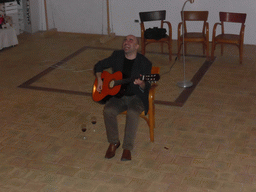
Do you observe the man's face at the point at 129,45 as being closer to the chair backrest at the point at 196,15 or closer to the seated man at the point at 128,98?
the seated man at the point at 128,98

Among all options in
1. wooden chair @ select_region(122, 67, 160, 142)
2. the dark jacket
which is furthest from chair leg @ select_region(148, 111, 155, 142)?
the dark jacket

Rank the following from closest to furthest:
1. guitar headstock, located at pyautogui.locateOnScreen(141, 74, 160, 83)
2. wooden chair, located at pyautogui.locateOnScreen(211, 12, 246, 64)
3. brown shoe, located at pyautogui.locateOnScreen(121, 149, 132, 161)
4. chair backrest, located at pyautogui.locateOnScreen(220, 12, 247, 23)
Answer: guitar headstock, located at pyautogui.locateOnScreen(141, 74, 160, 83), brown shoe, located at pyautogui.locateOnScreen(121, 149, 132, 161), wooden chair, located at pyautogui.locateOnScreen(211, 12, 246, 64), chair backrest, located at pyautogui.locateOnScreen(220, 12, 247, 23)

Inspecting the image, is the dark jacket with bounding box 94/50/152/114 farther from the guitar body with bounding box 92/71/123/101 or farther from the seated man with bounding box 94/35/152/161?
the guitar body with bounding box 92/71/123/101

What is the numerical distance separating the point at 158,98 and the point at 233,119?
1107 millimetres

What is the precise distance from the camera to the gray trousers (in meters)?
3.82

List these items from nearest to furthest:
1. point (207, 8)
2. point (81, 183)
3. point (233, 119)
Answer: point (81, 183)
point (233, 119)
point (207, 8)

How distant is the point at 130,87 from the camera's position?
13.2 ft

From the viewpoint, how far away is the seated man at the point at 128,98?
3.83m

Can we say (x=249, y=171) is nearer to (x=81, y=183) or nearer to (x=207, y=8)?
(x=81, y=183)

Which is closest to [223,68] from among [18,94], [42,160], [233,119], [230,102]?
[230,102]

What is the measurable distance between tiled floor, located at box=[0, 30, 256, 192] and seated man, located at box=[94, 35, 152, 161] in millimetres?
170

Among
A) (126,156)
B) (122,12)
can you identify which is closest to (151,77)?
(126,156)

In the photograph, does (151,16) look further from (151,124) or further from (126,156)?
(126,156)

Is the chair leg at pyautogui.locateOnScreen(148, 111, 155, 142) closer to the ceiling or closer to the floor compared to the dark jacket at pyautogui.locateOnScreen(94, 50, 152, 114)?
closer to the floor
